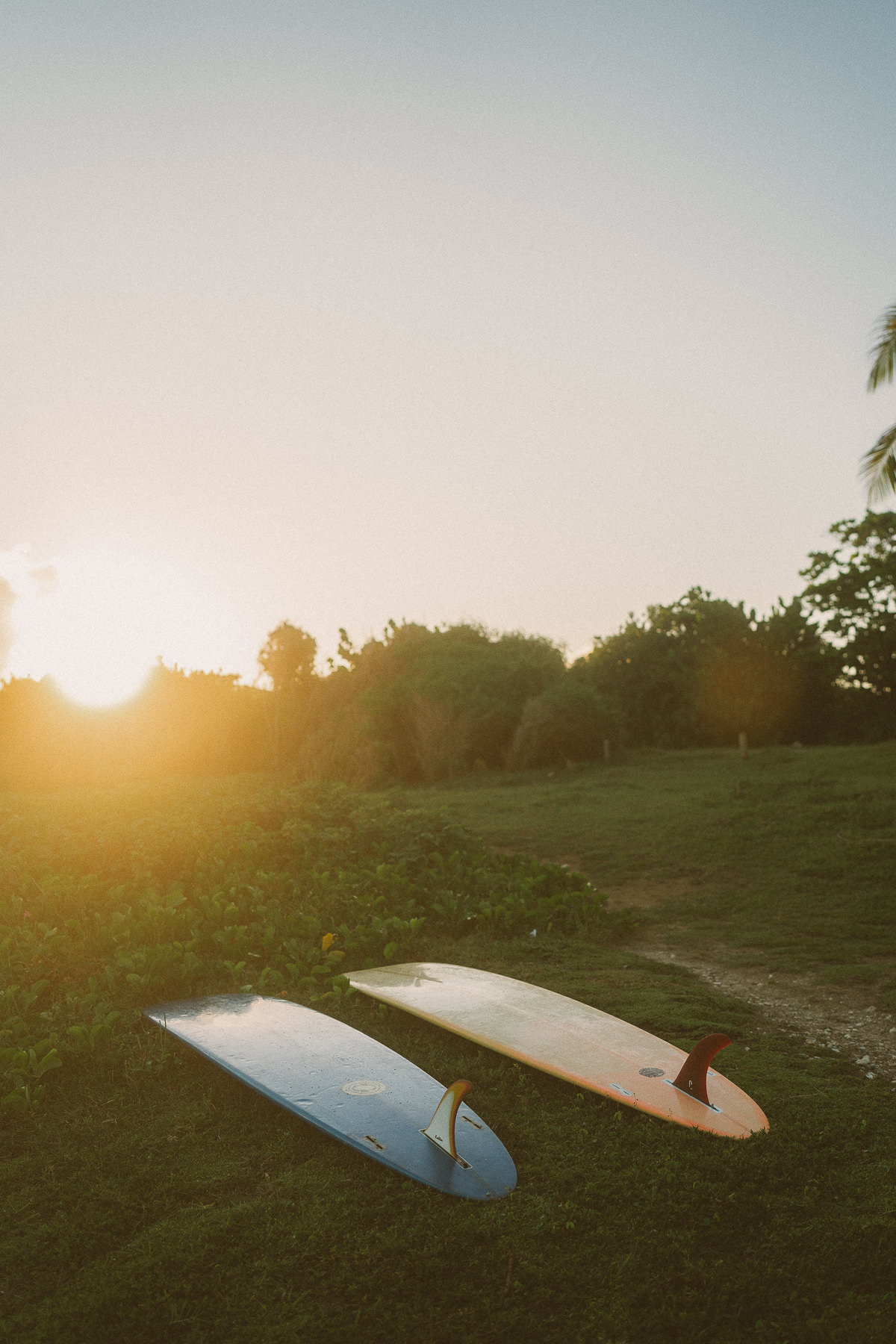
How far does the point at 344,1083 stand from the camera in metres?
3.26

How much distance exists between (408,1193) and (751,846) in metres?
6.51

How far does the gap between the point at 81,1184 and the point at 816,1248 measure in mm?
2183

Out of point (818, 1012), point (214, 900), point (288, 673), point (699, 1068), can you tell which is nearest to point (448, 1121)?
point (699, 1068)

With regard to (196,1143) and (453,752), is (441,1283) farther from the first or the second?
(453,752)

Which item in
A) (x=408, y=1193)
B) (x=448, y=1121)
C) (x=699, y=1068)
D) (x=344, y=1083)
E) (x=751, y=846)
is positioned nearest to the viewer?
(x=408, y=1193)

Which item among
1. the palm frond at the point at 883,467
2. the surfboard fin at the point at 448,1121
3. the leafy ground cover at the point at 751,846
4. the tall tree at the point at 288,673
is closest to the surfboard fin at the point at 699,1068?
the surfboard fin at the point at 448,1121

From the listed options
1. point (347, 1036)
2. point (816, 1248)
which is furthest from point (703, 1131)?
point (347, 1036)

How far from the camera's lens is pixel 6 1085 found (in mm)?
3377

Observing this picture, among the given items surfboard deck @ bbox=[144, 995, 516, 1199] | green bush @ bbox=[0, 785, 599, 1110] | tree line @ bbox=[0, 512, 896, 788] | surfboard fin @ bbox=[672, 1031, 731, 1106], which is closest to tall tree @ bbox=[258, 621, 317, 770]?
tree line @ bbox=[0, 512, 896, 788]

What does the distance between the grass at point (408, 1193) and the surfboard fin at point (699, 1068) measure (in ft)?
0.73

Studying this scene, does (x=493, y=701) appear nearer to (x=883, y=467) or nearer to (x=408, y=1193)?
(x=883, y=467)

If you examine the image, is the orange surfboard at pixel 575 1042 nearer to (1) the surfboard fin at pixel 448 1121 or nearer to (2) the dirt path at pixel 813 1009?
(1) the surfboard fin at pixel 448 1121

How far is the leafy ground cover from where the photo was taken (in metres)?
5.83

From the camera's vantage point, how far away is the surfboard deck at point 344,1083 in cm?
271
